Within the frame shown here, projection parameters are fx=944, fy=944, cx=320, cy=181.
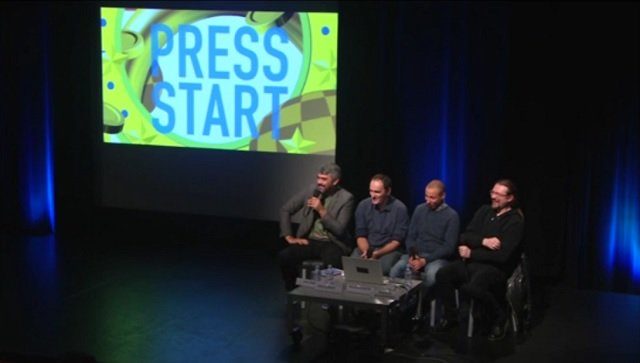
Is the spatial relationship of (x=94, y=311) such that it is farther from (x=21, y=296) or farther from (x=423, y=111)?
(x=423, y=111)

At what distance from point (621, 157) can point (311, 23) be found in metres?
2.71

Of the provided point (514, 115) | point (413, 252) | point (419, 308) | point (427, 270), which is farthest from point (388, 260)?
point (514, 115)

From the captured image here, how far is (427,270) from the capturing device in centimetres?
619

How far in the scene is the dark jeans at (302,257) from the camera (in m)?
6.54

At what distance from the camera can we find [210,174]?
332 inches

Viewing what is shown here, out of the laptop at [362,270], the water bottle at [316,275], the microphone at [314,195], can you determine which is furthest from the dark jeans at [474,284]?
the microphone at [314,195]

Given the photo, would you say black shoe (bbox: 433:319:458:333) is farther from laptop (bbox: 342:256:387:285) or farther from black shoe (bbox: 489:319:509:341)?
laptop (bbox: 342:256:387:285)

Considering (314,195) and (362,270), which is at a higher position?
(314,195)

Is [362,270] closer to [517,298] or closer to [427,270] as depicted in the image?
[427,270]

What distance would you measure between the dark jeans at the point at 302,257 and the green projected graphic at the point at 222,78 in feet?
4.67

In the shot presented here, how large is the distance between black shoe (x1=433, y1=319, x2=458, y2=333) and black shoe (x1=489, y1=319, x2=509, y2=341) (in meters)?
0.29

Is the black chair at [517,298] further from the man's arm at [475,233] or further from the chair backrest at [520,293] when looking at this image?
the man's arm at [475,233]

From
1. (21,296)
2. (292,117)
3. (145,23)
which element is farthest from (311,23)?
(21,296)

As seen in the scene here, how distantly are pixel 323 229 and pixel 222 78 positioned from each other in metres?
2.06
